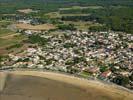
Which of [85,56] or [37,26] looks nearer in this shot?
[85,56]

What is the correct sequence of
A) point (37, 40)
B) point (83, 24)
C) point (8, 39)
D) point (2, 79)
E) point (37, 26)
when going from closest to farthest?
1. point (2, 79)
2. point (37, 40)
3. point (8, 39)
4. point (37, 26)
5. point (83, 24)

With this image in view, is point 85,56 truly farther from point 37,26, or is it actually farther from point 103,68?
point 37,26

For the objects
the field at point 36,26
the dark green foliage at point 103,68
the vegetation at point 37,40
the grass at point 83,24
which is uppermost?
the dark green foliage at point 103,68

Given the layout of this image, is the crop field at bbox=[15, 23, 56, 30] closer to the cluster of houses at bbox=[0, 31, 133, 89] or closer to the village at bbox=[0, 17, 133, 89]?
the village at bbox=[0, 17, 133, 89]

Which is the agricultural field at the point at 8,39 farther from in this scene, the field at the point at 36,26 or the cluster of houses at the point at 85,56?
the cluster of houses at the point at 85,56

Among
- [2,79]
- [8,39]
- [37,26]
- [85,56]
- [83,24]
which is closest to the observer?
[2,79]

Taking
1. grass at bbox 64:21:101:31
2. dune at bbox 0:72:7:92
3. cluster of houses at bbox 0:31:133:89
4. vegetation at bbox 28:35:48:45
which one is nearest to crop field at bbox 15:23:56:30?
grass at bbox 64:21:101:31

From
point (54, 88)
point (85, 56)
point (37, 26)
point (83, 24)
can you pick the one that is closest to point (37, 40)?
point (85, 56)

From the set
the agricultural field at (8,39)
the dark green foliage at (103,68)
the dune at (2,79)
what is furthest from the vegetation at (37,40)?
the dune at (2,79)
